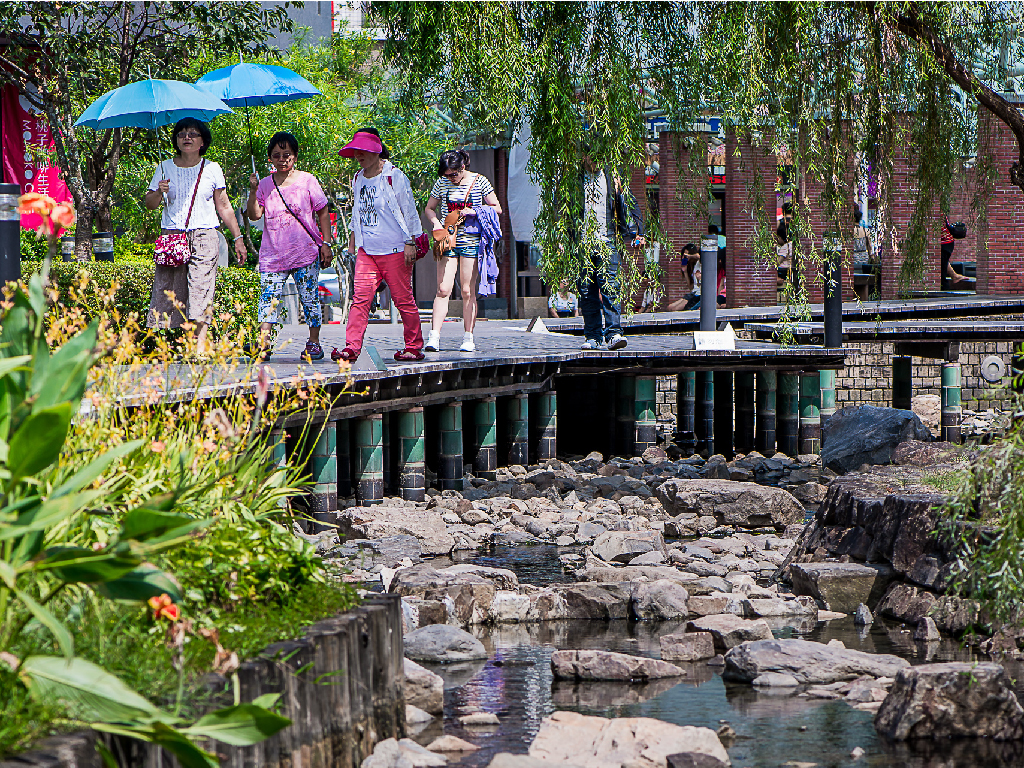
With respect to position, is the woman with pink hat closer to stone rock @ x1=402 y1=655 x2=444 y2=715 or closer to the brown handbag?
the brown handbag

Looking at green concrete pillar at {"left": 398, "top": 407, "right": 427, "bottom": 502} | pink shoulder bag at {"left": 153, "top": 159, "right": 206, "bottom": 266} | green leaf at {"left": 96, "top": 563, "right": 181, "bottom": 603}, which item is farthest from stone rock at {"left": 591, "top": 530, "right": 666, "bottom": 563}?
green leaf at {"left": 96, "top": 563, "right": 181, "bottom": 603}

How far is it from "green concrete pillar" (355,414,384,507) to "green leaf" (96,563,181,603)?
8.61 m

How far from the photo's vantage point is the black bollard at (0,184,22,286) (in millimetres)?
7043

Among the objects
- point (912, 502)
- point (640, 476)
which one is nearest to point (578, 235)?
point (912, 502)

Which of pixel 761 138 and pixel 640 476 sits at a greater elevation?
pixel 761 138

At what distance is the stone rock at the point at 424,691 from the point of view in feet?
21.5

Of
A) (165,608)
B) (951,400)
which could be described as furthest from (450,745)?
(951,400)

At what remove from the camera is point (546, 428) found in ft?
52.7

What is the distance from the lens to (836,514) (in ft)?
32.2

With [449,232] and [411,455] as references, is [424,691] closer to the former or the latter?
[449,232]

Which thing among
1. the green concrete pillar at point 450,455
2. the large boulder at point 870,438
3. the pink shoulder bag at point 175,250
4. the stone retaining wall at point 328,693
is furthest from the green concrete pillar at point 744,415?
the stone retaining wall at point 328,693

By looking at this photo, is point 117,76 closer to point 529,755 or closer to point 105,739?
point 529,755

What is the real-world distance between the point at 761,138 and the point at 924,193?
2.05 m

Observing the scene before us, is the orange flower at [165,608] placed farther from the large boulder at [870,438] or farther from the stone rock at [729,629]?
the large boulder at [870,438]
